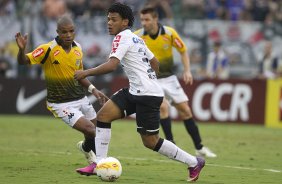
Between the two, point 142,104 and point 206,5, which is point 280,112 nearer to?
point 206,5

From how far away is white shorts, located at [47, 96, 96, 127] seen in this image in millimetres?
11422

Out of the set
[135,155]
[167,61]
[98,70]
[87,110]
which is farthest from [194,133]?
[98,70]

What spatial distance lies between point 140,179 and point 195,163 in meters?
0.85

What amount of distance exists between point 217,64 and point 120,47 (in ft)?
46.5

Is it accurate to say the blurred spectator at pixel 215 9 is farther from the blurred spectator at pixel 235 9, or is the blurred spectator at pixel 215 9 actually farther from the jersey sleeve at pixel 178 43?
the jersey sleeve at pixel 178 43

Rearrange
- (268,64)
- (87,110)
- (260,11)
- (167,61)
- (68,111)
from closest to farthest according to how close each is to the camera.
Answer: (68,111), (87,110), (167,61), (268,64), (260,11)

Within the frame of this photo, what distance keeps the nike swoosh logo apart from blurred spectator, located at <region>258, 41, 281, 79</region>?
711 cm

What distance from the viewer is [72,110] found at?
1149cm

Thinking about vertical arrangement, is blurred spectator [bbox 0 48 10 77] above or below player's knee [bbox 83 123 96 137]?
below

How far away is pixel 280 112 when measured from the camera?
21.3m

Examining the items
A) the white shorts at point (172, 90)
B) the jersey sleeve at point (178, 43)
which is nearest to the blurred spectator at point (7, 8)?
the white shorts at point (172, 90)

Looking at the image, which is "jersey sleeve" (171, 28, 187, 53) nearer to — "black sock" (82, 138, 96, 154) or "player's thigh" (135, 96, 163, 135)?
"black sock" (82, 138, 96, 154)

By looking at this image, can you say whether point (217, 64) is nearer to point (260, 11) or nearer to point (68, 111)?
point (260, 11)

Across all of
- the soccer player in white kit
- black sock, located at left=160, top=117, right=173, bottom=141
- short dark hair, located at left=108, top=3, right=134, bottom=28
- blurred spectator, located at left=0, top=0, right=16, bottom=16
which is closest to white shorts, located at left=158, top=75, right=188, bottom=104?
black sock, located at left=160, top=117, right=173, bottom=141
